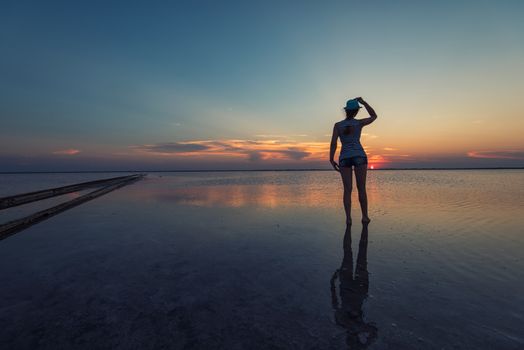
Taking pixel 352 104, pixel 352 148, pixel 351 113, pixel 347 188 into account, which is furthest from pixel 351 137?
pixel 347 188

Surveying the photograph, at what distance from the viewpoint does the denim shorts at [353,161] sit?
23.4ft

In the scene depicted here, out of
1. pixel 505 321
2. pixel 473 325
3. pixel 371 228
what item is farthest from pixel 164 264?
pixel 371 228

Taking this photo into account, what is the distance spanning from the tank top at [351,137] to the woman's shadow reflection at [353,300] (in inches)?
128

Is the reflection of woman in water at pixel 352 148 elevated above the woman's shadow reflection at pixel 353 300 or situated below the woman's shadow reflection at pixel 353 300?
above

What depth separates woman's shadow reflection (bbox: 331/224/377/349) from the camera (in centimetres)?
220

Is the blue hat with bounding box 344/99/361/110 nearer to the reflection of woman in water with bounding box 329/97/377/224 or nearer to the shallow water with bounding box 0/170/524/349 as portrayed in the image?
the reflection of woman in water with bounding box 329/97/377/224

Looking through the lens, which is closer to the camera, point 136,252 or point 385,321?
point 385,321

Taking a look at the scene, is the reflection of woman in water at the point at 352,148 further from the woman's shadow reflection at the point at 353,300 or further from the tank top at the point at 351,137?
the woman's shadow reflection at the point at 353,300

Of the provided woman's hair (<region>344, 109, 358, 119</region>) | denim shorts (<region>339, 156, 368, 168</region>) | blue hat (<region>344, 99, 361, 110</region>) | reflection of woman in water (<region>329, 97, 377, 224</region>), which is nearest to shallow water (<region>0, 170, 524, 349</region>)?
reflection of woman in water (<region>329, 97, 377, 224</region>)

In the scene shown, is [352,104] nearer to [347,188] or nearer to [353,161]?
[353,161]

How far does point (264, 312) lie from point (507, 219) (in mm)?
7934

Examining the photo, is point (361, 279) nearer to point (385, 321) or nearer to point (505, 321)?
point (385, 321)

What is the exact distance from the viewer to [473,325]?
2.34 meters

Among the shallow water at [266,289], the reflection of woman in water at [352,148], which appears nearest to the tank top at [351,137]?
the reflection of woman in water at [352,148]
